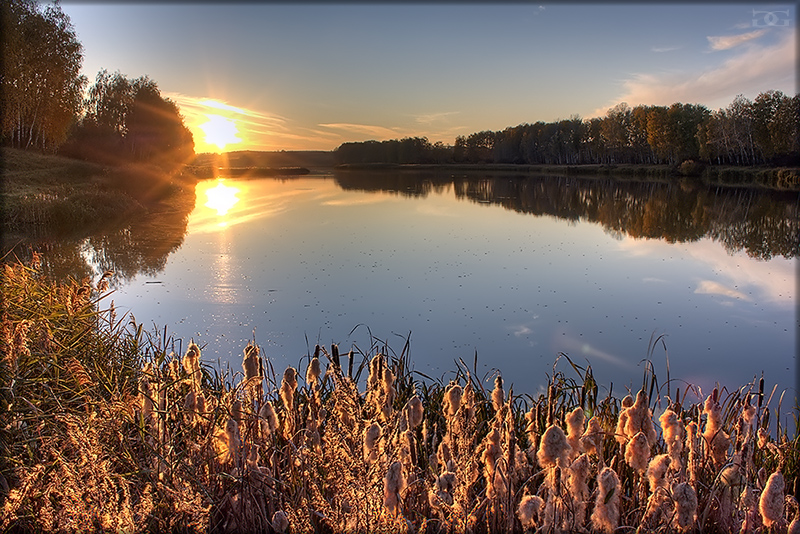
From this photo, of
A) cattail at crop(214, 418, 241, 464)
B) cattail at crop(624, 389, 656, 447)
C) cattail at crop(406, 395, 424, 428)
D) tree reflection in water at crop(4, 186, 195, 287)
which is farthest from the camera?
tree reflection in water at crop(4, 186, 195, 287)

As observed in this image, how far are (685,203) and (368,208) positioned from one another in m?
20.5

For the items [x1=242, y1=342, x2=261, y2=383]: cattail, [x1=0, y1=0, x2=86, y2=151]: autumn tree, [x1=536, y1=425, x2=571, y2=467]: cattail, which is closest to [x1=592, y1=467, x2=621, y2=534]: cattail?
[x1=536, y1=425, x2=571, y2=467]: cattail

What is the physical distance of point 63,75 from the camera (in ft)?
113

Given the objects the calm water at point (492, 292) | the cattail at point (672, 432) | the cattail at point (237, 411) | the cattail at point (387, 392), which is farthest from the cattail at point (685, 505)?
the calm water at point (492, 292)

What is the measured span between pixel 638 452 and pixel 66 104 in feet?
145

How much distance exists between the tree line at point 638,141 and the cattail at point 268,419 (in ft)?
202

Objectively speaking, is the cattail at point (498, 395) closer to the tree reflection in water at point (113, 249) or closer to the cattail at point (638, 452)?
the cattail at point (638, 452)

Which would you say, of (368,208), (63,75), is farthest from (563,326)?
(63,75)

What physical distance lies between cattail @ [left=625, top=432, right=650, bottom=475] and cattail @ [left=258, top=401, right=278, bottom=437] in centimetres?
153

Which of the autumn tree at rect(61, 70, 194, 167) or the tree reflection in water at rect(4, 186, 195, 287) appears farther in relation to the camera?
the autumn tree at rect(61, 70, 194, 167)

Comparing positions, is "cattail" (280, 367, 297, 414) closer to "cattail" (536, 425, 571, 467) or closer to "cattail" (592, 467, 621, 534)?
"cattail" (536, 425, 571, 467)

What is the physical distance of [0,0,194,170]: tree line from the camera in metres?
29.7

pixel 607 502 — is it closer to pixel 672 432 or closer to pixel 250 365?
pixel 672 432

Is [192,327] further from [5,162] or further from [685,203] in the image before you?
[685,203]
